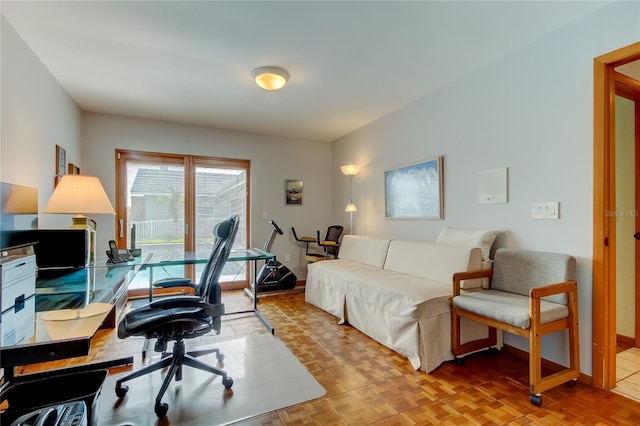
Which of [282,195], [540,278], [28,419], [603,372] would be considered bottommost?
[603,372]

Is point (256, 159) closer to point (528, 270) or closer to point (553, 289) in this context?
point (528, 270)

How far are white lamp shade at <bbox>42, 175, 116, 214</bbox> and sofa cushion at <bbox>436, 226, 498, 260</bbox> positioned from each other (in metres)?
3.03

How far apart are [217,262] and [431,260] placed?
1.92 metres

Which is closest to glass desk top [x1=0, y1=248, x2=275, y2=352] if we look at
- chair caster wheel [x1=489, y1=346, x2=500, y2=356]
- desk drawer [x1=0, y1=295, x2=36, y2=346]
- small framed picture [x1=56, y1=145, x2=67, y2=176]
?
desk drawer [x1=0, y1=295, x2=36, y2=346]

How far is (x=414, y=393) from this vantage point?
75.9 inches

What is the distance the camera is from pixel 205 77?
287 centimetres

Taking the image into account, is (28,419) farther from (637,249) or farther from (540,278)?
(637,249)

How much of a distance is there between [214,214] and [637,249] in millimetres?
4695

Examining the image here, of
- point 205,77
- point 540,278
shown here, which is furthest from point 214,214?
point 540,278

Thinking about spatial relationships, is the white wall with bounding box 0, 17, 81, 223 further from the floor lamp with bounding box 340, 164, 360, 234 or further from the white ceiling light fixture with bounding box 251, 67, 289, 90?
the floor lamp with bounding box 340, 164, 360, 234

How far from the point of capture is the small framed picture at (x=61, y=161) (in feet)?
9.48

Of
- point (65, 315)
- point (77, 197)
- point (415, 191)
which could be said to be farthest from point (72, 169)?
point (415, 191)

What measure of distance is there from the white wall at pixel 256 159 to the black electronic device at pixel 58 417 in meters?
3.29

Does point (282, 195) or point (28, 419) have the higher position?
point (282, 195)
